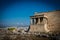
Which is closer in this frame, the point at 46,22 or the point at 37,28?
the point at 37,28

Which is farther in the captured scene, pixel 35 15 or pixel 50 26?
pixel 35 15

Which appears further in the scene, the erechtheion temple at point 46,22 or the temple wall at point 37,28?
the erechtheion temple at point 46,22

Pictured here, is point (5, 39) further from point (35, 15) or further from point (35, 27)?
point (35, 15)

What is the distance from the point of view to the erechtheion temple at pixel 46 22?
1535 cm

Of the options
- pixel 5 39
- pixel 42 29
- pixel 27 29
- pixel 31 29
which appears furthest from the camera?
pixel 27 29

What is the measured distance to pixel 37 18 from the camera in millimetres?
17094

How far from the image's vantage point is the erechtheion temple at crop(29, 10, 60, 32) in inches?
604

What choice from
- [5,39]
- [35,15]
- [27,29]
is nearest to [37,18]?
[35,15]

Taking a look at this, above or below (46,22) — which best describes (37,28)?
below

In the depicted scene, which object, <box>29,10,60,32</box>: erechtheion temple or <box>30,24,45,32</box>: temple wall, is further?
<box>29,10,60,32</box>: erechtheion temple

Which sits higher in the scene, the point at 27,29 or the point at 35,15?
the point at 35,15

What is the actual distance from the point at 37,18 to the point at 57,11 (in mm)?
2866

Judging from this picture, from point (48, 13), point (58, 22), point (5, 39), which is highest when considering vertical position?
point (48, 13)

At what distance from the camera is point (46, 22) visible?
16.5 metres
